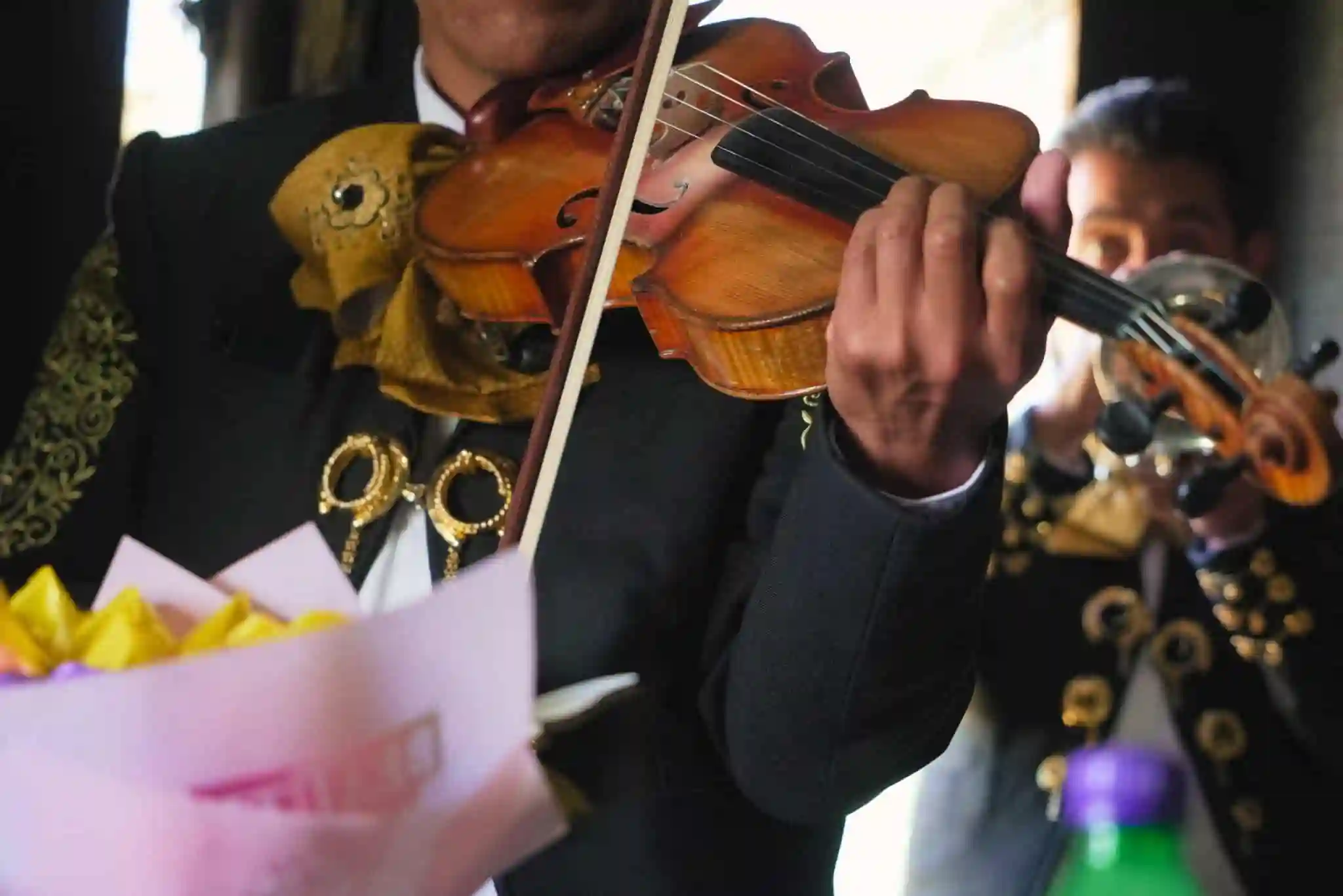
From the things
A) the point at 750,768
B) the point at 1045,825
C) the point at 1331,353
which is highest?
the point at 1331,353

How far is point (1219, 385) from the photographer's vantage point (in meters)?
0.60

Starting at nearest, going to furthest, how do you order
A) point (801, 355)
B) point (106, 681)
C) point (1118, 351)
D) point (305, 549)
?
point (106, 681), point (305, 549), point (801, 355), point (1118, 351)

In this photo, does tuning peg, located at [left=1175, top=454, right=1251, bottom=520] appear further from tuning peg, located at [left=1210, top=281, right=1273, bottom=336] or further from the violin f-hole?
the violin f-hole

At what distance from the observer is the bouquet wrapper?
0.75ft

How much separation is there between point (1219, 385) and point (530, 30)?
359 millimetres

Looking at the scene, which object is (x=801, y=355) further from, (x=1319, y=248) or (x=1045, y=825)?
(x=1319, y=248)

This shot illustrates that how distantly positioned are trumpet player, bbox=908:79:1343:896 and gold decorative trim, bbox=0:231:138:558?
0.59 metres

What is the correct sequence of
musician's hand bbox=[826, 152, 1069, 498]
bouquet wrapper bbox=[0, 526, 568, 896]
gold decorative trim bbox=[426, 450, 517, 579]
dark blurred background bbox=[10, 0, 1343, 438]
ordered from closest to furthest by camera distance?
bouquet wrapper bbox=[0, 526, 568, 896] < musician's hand bbox=[826, 152, 1069, 498] < gold decorative trim bbox=[426, 450, 517, 579] < dark blurred background bbox=[10, 0, 1343, 438]

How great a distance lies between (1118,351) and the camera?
2.41 ft

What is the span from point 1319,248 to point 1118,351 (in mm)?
360

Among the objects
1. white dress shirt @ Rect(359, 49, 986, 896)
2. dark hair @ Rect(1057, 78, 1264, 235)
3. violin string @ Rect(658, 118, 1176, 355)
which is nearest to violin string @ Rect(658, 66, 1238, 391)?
violin string @ Rect(658, 118, 1176, 355)

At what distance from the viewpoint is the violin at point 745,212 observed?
48cm

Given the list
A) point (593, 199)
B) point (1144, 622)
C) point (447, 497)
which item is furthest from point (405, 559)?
point (1144, 622)

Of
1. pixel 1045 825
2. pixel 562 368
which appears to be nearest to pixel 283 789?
pixel 562 368
